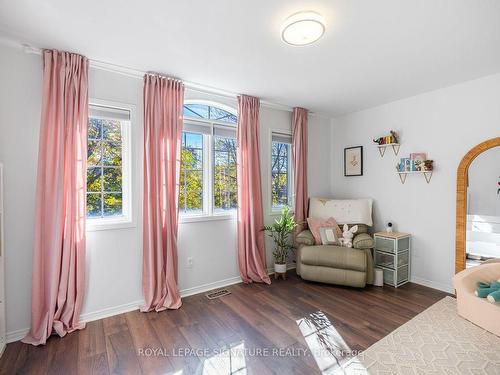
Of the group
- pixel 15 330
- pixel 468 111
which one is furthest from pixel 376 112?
pixel 15 330

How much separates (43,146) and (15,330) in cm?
152

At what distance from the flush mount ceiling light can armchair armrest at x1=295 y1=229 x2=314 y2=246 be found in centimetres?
230

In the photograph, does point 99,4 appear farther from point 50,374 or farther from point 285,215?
point 285,215

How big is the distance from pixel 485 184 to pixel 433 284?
4.32 feet

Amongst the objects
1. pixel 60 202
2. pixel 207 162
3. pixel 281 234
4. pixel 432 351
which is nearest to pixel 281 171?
pixel 281 234

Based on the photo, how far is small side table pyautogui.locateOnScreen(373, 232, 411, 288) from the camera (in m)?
3.17

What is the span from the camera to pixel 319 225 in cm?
349

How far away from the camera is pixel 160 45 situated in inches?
84.0

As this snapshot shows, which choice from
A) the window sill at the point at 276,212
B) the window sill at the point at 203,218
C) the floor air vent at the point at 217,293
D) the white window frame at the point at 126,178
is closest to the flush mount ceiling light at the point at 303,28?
the white window frame at the point at 126,178

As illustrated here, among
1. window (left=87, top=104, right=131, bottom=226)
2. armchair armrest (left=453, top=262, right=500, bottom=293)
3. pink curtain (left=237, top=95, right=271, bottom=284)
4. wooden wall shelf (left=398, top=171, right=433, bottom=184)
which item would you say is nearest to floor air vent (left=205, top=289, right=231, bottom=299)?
pink curtain (left=237, top=95, right=271, bottom=284)

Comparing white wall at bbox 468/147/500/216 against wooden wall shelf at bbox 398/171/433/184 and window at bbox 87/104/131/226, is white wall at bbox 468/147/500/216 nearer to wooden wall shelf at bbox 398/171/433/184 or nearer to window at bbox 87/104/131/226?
wooden wall shelf at bbox 398/171/433/184

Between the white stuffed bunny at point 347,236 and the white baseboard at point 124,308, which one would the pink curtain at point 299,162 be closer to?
the white stuffed bunny at point 347,236

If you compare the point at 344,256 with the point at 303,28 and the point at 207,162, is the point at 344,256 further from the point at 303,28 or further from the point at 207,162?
the point at 303,28

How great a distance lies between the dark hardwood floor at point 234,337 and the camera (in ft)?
5.95
